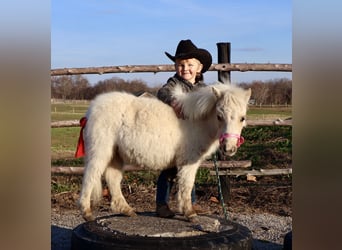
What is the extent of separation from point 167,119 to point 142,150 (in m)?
0.28

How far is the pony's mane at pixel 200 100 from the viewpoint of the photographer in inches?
103

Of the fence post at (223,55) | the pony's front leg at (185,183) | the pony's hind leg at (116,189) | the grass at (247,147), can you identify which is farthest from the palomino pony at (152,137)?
the fence post at (223,55)

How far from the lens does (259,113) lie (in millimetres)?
5805

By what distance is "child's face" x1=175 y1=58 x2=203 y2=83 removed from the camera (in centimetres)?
303

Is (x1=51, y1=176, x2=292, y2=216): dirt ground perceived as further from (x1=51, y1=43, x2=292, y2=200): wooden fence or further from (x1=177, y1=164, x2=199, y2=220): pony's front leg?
(x1=177, y1=164, x2=199, y2=220): pony's front leg

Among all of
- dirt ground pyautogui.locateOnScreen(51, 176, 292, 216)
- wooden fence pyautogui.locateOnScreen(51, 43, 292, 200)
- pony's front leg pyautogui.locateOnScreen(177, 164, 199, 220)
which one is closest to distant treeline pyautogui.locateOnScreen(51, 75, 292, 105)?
wooden fence pyautogui.locateOnScreen(51, 43, 292, 200)

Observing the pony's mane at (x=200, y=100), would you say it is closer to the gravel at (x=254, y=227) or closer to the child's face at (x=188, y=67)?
the child's face at (x=188, y=67)

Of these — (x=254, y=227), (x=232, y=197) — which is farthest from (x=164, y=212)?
(x=232, y=197)

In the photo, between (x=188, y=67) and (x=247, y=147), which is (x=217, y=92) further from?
(x=247, y=147)

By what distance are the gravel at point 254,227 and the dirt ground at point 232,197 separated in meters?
→ 0.18

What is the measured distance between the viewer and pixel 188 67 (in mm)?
3041

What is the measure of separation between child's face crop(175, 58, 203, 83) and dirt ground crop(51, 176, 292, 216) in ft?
6.50
